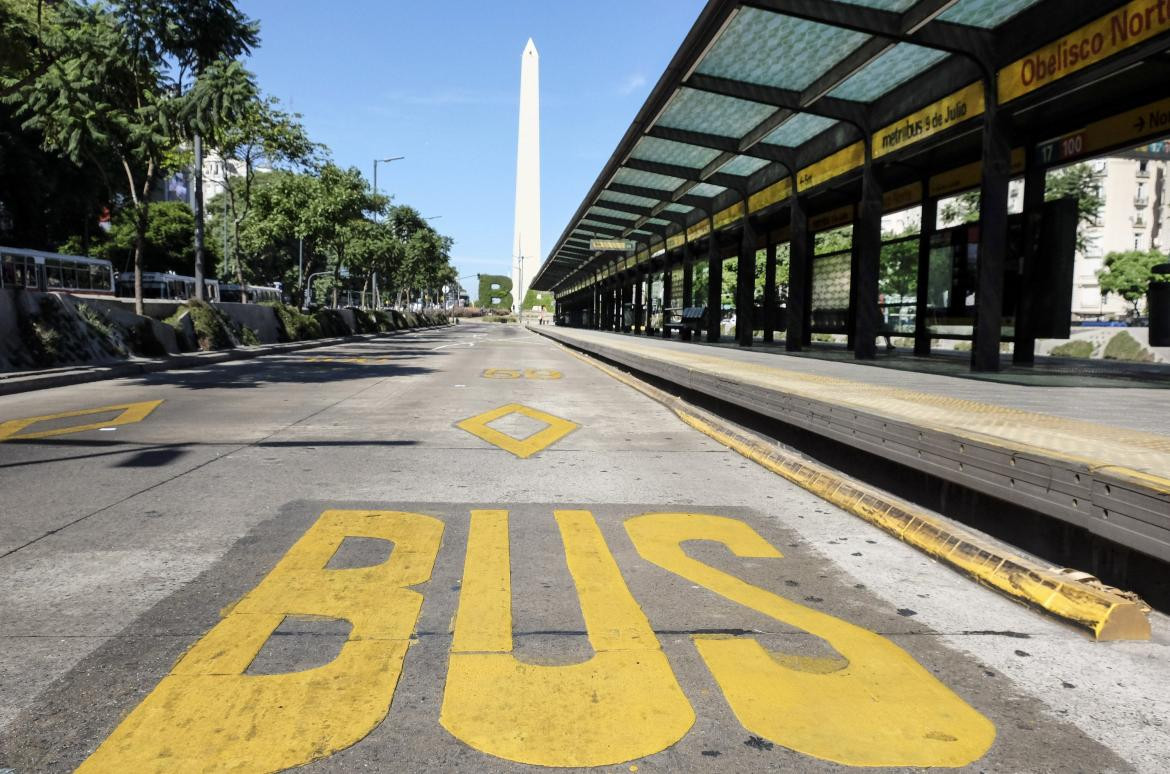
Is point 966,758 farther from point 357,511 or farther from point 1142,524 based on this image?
point 357,511

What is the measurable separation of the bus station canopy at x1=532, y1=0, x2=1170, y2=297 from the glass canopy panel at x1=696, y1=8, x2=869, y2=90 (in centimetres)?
4

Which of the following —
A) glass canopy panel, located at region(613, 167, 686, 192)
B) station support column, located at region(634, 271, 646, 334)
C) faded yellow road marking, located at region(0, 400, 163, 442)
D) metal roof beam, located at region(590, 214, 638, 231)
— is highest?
glass canopy panel, located at region(613, 167, 686, 192)

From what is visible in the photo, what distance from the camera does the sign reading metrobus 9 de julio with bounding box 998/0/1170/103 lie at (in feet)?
30.8

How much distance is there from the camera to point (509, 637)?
10.6 feet

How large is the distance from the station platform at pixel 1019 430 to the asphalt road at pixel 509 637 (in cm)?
56

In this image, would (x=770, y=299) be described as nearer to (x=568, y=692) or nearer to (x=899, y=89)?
(x=899, y=89)

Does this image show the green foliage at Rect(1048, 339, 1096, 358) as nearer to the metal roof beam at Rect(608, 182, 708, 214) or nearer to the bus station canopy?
the bus station canopy

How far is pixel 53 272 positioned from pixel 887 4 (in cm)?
3728

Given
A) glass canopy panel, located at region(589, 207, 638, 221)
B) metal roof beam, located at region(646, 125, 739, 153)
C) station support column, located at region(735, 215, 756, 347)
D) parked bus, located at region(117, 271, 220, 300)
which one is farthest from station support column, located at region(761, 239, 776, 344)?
parked bus, located at region(117, 271, 220, 300)

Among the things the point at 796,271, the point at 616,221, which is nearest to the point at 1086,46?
the point at 796,271

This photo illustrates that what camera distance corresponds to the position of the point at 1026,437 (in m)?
4.69

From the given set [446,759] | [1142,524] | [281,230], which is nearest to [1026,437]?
[1142,524]

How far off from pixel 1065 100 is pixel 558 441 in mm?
10554

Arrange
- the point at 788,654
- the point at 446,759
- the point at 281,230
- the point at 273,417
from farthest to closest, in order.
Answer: the point at 281,230 < the point at 273,417 < the point at 788,654 < the point at 446,759
